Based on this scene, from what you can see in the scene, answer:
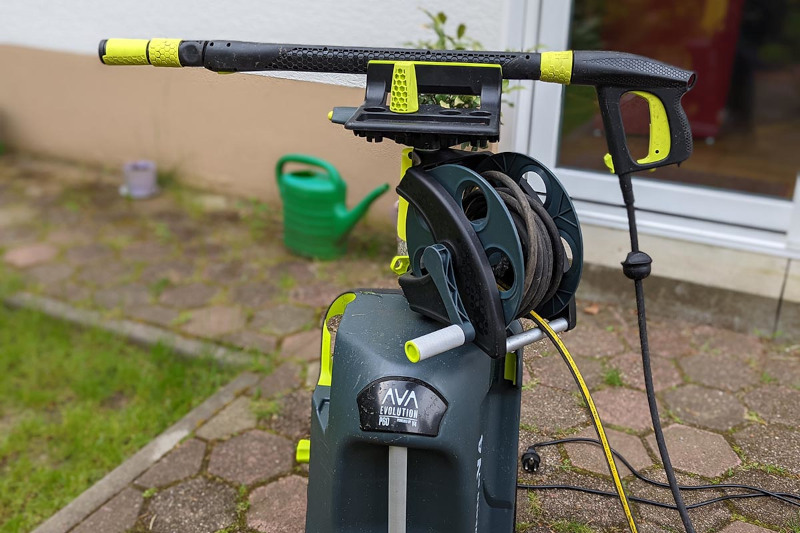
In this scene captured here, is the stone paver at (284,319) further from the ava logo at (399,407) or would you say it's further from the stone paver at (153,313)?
the ava logo at (399,407)

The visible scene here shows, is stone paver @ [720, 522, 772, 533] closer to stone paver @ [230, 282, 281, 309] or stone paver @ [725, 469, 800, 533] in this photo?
stone paver @ [725, 469, 800, 533]

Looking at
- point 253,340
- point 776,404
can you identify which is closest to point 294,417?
point 253,340

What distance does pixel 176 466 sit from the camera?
8.16 ft

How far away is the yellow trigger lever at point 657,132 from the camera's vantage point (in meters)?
1.50

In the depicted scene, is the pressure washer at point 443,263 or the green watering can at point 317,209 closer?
the pressure washer at point 443,263

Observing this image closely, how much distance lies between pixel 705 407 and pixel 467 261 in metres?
1.68

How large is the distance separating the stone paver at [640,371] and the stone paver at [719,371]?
0.06m

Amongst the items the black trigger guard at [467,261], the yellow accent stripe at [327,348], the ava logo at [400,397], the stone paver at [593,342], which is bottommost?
the stone paver at [593,342]

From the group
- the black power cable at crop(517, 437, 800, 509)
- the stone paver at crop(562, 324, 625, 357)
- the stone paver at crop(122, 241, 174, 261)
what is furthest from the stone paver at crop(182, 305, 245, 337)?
the black power cable at crop(517, 437, 800, 509)

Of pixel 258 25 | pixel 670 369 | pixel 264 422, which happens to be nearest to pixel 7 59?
pixel 258 25

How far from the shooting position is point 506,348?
1430mm

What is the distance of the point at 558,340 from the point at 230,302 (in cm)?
223

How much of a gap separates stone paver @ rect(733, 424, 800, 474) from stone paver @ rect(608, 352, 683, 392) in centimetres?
33

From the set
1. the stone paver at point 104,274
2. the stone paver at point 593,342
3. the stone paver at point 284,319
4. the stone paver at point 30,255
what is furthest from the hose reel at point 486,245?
the stone paver at point 30,255
